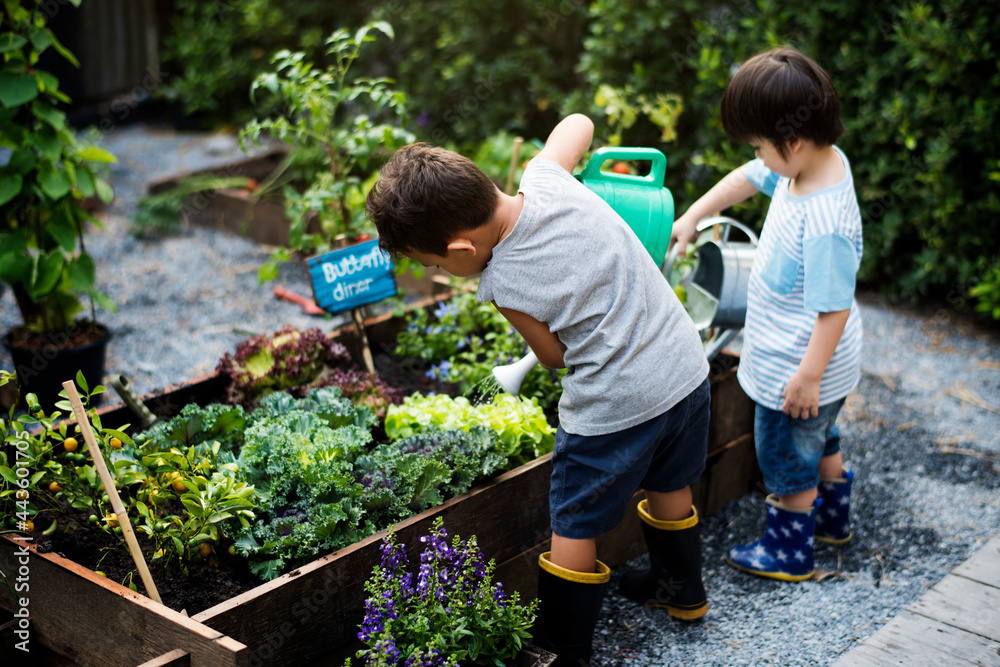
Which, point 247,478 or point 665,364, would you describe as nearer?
point 665,364

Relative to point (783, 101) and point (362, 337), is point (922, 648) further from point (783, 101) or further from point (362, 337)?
point (362, 337)

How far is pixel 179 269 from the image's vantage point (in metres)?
4.74

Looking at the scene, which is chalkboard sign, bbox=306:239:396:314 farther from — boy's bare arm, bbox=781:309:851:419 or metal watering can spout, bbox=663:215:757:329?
boy's bare arm, bbox=781:309:851:419

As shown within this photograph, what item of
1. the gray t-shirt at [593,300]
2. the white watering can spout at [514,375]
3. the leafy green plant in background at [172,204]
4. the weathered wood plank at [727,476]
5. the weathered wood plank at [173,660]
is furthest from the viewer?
the leafy green plant in background at [172,204]

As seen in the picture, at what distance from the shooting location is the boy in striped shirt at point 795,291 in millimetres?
1854

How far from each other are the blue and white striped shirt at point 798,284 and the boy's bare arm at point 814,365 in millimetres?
38

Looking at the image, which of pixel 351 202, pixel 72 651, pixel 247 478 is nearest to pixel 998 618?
pixel 247 478

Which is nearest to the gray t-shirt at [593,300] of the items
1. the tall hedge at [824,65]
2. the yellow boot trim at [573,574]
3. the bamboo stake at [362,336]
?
the yellow boot trim at [573,574]

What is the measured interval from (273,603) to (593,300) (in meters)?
0.88

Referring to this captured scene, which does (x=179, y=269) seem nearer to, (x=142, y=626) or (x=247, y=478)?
(x=247, y=478)

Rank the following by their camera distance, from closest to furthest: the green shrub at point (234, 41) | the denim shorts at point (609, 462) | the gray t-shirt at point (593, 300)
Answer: the gray t-shirt at point (593, 300) → the denim shorts at point (609, 462) → the green shrub at point (234, 41)

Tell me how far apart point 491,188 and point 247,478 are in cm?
92

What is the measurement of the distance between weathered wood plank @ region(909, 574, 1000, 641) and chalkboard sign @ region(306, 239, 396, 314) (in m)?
1.80

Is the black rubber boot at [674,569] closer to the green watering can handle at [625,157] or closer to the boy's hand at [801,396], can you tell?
the boy's hand at [801,396]
